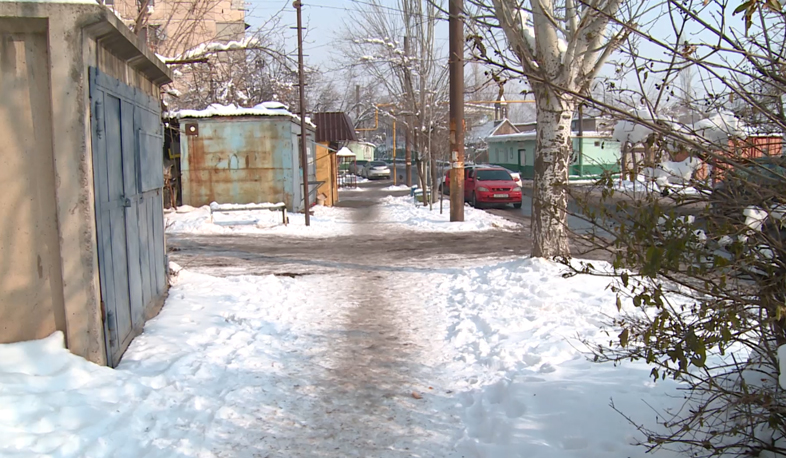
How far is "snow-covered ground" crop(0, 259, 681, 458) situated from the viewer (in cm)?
389

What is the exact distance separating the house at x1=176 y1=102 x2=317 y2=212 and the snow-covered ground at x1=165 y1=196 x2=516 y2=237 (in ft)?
2.53

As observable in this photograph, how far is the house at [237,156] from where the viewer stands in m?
19.2

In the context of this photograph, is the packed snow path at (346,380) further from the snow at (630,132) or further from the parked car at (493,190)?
the parked car at (493,190)

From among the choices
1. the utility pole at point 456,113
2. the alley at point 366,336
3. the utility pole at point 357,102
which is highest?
the utility pole at point 357,102

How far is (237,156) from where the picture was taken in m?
19.5

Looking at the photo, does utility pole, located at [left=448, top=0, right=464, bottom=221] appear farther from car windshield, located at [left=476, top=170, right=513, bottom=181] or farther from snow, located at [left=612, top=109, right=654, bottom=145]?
snow, located at [left=612, top=109, right=654, bottom=145]

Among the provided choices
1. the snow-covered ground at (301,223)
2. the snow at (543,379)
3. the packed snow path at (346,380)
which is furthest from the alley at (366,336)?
the snow-covered ground at (301,223)

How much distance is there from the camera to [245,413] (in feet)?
14.9

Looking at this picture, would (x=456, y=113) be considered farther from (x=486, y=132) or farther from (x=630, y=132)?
(x=486, y=132)

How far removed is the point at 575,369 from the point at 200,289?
4945 mm

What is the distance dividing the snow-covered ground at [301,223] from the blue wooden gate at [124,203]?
25.1 feet

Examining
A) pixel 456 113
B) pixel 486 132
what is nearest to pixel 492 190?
pixel 456 113

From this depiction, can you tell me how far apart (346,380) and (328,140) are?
A: 21879 millimetres

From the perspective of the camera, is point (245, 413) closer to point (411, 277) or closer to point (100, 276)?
point (100, 276)
